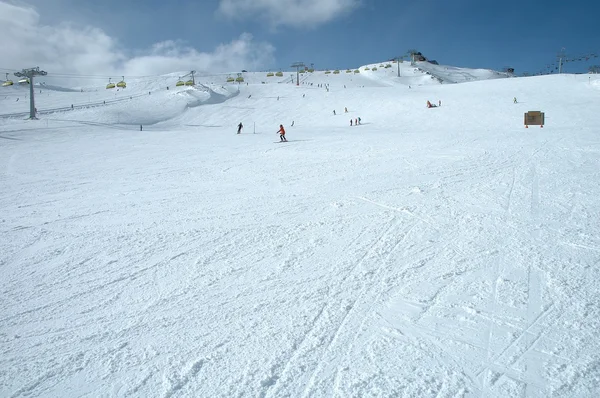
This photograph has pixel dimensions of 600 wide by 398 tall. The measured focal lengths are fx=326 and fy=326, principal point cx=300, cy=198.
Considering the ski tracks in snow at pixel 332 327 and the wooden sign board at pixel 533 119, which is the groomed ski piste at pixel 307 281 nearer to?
the ski tracks in snow at pixel 332 327

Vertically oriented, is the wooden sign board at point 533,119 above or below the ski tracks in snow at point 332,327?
above

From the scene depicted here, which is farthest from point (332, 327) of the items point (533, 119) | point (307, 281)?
point (533, 119)

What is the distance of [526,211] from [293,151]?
11.0m

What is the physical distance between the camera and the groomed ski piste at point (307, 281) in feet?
9.15

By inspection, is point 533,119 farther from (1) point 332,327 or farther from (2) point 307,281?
(1) point 332,327

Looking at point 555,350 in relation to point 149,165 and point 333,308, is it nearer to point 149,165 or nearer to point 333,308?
point 333,308

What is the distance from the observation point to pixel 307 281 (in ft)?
13.8

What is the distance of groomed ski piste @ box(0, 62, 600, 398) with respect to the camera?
9.15 feet

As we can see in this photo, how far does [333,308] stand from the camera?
3.62 meters

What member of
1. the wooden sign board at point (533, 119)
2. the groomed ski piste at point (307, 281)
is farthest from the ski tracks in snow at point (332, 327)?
the wooden sign board at point (533, 119)

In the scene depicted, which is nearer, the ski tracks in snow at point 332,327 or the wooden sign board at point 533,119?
the ski tracks in snow at point 332,327

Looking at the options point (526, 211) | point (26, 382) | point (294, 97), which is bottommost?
point (26, 382)

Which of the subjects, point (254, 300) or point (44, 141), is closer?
point (254, 300)

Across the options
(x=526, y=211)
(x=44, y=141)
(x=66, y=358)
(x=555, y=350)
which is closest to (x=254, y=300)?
(x=66, y=358)
